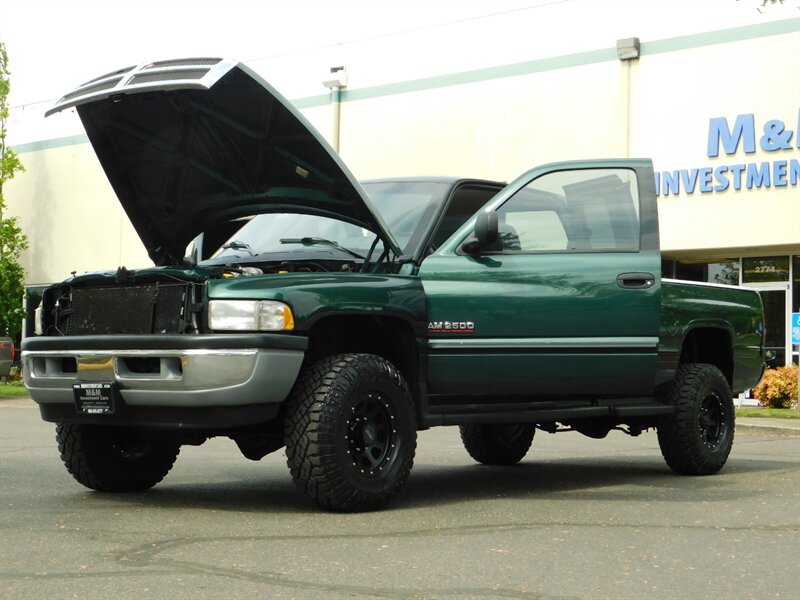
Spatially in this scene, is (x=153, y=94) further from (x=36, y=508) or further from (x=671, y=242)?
(x=671, y=242)

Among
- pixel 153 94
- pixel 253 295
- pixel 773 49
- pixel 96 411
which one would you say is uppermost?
pixel 773 49

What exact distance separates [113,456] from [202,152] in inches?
73.6

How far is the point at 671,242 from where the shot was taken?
23125 mm

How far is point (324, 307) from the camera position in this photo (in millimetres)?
6656

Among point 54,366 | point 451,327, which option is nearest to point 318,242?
point 451,327

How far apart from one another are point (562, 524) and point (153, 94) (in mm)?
3124

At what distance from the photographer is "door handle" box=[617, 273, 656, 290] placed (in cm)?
794

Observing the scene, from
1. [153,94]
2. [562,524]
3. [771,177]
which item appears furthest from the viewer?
[771,177]

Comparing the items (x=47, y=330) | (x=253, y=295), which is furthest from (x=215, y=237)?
(x=253, y=295)

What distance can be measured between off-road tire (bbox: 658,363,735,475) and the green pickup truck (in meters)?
0.02

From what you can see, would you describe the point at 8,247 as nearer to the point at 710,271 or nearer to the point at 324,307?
the point at 710,271

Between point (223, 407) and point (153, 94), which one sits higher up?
point (153, 94)

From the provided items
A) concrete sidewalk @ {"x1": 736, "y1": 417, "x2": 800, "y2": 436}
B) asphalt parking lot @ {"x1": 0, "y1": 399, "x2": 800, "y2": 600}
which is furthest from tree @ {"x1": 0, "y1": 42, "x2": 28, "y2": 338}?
asphalt parking lot @ {"x1": 0, "y1": 399, "x2": 800, "y2": 600}

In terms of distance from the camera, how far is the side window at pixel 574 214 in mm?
7875
